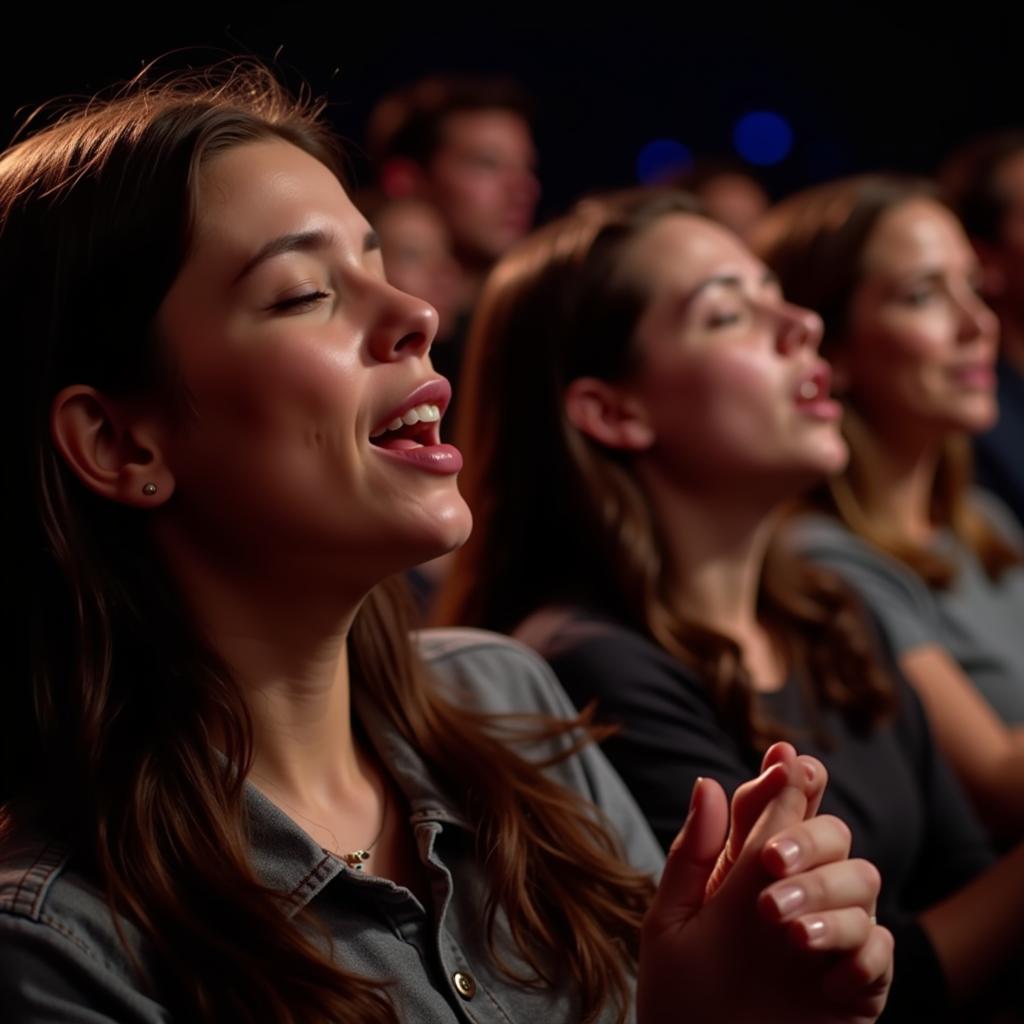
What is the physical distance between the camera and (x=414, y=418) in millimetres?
1124

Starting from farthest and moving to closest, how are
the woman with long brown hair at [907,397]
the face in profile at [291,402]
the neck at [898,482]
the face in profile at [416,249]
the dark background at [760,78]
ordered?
the dark background at [760,78] < the face in profile at [416,249] < the neck at [898,482] < the woman with long brown hair at [907,397] < the face in profile at [291,402]

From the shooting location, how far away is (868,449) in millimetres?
2328

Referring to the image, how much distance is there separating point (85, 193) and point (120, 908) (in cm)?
54

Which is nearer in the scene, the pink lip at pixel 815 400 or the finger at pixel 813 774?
the finger at pixel 813 774

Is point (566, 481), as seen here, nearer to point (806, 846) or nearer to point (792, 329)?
point (792, 329)

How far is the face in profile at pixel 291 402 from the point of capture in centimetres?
107

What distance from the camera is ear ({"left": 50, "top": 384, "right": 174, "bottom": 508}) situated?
3.56ft

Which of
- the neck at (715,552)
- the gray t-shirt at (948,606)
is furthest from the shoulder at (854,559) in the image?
the neck at (715,552)

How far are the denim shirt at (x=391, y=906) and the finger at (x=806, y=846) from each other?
0.29 m

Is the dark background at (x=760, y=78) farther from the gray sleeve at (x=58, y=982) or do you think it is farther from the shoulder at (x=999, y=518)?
the gray sleeve at (x=58, y=982)

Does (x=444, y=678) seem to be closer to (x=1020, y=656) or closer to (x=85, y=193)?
(x=85, y=193)


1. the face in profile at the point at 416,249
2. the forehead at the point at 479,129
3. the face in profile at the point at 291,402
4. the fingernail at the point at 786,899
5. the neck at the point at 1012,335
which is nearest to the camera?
the fingernail at the point at 786,899

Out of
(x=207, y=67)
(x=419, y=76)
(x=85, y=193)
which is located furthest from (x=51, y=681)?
(x=419, y=76)

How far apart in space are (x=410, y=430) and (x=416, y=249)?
8.49 ft
